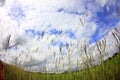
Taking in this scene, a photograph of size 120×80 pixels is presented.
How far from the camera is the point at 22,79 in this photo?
15.1 feet

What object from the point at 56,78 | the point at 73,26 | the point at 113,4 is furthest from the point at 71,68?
the point at 113,4

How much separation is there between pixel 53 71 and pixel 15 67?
0.45 meters

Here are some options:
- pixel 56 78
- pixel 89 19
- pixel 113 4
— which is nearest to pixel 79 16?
pixel 89 19

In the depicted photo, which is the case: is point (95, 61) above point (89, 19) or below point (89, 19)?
below

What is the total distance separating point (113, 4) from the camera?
4.80 metres

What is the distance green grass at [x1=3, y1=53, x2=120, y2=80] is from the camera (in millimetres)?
4543

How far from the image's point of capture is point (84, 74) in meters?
4.57

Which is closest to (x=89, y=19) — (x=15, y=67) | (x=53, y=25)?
(x=53, y=25)

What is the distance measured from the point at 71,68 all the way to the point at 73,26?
19.5 inches

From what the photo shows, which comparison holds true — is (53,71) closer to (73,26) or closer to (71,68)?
(71,68)

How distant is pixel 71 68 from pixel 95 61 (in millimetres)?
289

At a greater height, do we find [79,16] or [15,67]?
[79,16]

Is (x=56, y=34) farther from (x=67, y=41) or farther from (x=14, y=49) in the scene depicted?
(x=14, y=49)

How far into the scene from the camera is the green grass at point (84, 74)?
4.54m
